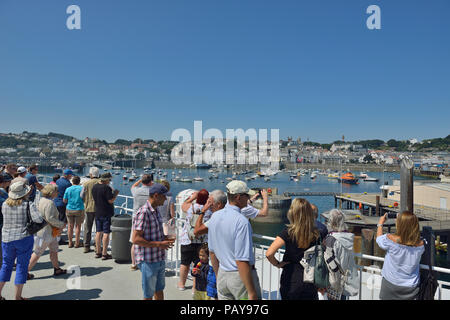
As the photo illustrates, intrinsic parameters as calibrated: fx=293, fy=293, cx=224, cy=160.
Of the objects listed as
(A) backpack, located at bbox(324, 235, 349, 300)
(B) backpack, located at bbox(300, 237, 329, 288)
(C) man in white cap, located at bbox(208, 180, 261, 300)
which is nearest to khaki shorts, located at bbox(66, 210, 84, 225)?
(C) man in white cap, located at bbox(208, 180, 261, 300)

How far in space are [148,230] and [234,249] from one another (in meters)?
1.35

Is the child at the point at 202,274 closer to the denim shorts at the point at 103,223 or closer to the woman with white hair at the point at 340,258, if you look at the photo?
the woman with white hair at the point at 340,258

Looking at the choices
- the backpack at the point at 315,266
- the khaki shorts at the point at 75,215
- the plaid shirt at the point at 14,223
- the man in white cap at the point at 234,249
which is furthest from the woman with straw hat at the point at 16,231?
the backpack at the point at 315,266

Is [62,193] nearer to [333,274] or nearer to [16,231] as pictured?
[16,231]

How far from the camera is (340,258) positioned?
2.97 metres

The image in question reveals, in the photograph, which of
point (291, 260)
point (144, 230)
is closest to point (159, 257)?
point (144, 230)

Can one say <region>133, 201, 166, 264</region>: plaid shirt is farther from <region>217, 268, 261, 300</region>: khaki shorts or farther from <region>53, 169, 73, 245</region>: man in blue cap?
<region>53, 169, 73, 245</region>: man in blue cap

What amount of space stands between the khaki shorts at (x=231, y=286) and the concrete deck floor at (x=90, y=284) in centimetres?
203

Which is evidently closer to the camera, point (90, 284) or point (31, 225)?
point (31, 225)

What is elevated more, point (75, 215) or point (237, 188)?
point (237, 188)

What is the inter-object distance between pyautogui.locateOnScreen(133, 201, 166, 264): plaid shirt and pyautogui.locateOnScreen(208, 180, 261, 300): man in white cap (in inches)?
38.4

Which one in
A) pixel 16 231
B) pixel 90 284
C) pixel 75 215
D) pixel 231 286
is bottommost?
pixel 90 284

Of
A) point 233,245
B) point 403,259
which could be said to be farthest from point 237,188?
point 403,259
